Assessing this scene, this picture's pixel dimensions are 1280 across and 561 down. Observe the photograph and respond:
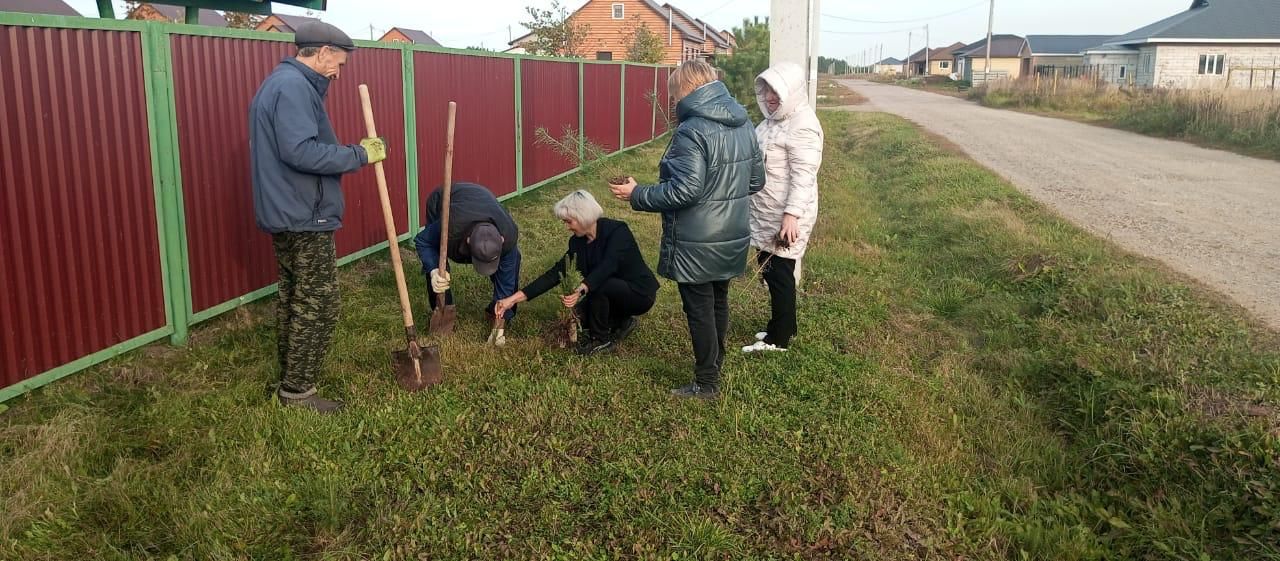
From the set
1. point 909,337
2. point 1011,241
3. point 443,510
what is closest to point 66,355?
point 443,510

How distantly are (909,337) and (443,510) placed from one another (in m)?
3.23

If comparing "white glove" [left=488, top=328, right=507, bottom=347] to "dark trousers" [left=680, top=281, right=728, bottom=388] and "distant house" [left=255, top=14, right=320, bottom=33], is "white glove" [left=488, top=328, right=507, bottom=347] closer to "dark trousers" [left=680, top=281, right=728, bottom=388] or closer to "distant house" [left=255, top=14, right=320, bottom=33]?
"dark trousers" [left=680, top=281, right=728, bottom=388]

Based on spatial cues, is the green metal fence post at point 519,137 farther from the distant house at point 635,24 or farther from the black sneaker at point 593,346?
the distant house at point 635,24

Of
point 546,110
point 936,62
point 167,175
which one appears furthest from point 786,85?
point 936,62

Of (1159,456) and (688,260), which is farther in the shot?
(688,260)

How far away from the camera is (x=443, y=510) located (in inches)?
122

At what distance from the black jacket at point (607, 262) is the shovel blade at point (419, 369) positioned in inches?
26.5

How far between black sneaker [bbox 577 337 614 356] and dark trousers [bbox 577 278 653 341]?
21 millimetres

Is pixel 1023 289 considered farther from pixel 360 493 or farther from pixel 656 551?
pixel 360 493

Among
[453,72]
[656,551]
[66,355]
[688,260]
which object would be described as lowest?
[656,551]

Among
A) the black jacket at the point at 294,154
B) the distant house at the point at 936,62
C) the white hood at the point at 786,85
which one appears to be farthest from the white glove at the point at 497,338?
the distant house at the point at 936,62

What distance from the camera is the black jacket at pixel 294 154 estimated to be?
3.49m

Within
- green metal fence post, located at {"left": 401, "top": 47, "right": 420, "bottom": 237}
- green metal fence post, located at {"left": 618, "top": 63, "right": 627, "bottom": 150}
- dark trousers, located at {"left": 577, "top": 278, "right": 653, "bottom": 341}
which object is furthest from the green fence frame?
green metal fence post, located at {"left": 618, "top": 63, "right": 627, "bottom": 150}

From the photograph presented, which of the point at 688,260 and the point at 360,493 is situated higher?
the point at 688,260
